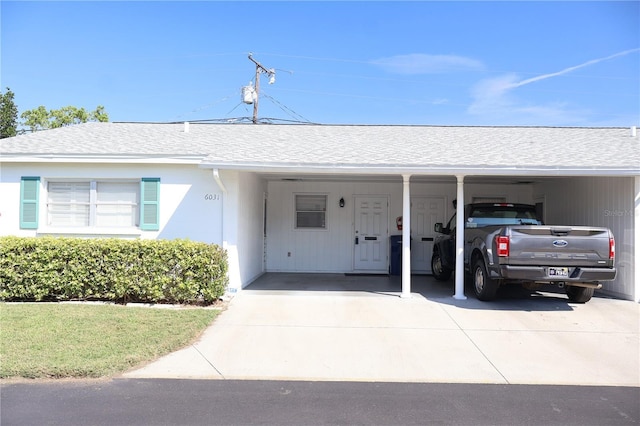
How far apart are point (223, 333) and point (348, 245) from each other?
23.0ft

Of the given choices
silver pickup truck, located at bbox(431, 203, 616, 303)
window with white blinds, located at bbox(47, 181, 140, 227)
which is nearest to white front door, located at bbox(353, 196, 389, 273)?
silver pickup truck, located at bbox(431, 203, 616, 303)

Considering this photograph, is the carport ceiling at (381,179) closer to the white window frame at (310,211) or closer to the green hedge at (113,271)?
the white window frame at (310,211)

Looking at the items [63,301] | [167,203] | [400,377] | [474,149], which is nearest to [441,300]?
[474,149]

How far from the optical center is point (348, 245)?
531 inches

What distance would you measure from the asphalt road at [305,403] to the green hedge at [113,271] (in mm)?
3406

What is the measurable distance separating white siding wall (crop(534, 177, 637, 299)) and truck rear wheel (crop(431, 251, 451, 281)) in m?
3.29

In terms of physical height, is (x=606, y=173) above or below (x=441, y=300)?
above

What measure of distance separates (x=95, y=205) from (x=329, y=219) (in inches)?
244

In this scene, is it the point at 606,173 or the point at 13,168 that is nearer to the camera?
the point at 606,173

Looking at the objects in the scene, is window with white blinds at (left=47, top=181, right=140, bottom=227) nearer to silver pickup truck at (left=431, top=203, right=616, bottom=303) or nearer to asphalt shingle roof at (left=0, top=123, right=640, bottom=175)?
asphalt shingle roof at (left=0, top=123, right=640, bottom=175)

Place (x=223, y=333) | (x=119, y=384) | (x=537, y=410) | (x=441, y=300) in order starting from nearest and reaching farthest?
1. (x=537, y=410)
2. (x=119, y=384)
3. (x=223, y=333)
4. (x=441, y=300)

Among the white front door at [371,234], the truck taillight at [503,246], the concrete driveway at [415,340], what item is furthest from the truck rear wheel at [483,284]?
the white front door at [371,234]

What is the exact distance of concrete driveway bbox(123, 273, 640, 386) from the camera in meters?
5.43

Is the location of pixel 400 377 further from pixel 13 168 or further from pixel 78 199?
pixel 13 168
